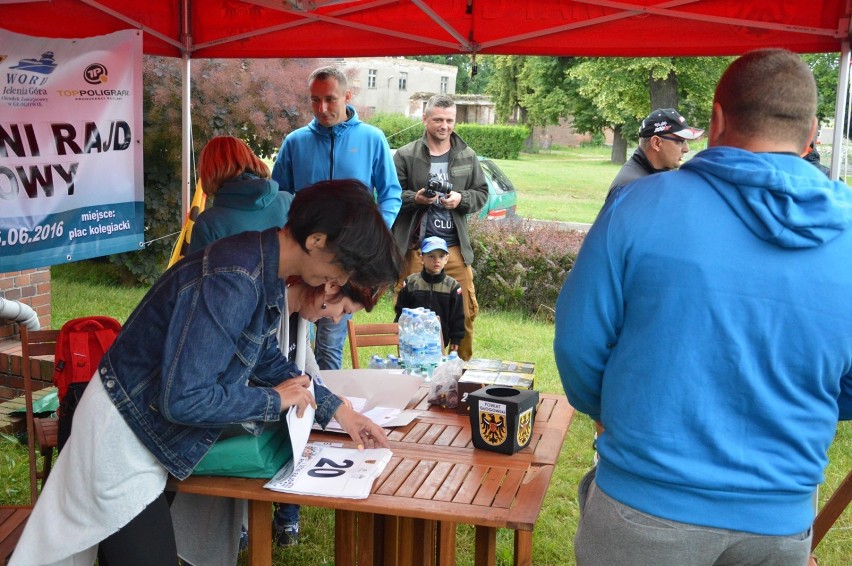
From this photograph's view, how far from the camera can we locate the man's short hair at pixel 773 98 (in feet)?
5.08

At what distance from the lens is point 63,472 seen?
1.98 meters

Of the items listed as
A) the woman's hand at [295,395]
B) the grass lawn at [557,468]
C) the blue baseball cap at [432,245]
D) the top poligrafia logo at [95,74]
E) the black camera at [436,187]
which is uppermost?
the top poligrafia logo at [95,74]

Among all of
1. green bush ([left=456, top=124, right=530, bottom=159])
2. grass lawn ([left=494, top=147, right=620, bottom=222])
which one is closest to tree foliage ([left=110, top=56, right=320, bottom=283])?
grass lawn ([left=494, top=147, right=620, bottom=222])

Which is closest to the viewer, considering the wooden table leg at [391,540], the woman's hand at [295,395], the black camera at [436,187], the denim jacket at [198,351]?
the denim jacket at [198,351]

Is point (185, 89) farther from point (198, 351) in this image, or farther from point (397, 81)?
point (397, 81)

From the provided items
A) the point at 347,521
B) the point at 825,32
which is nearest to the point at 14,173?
the point at 347,521

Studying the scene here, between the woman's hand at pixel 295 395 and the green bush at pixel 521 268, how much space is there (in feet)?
20.2

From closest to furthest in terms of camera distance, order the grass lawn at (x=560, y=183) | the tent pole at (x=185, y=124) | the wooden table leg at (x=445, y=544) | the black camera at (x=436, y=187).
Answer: the wooden table leg at (x=445, y=544), the tent pole at (x=185, y=124), the black camera at (x=436, y=187), the grass lawn at (x=560, y=183)

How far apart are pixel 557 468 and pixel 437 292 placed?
3.82 ft

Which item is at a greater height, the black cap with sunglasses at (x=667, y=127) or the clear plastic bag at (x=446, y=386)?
the black cap with sunglasses at (x=667, y=127)

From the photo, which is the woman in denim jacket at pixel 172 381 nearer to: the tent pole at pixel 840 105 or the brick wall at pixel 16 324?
the tent pole at pixel 840 105

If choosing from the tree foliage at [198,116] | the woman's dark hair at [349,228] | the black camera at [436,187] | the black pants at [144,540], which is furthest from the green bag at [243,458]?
the tree foliage at [198,116]

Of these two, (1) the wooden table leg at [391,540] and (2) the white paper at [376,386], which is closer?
(1) the wooden table leg at [391,540]

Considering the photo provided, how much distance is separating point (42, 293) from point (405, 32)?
115 inches
